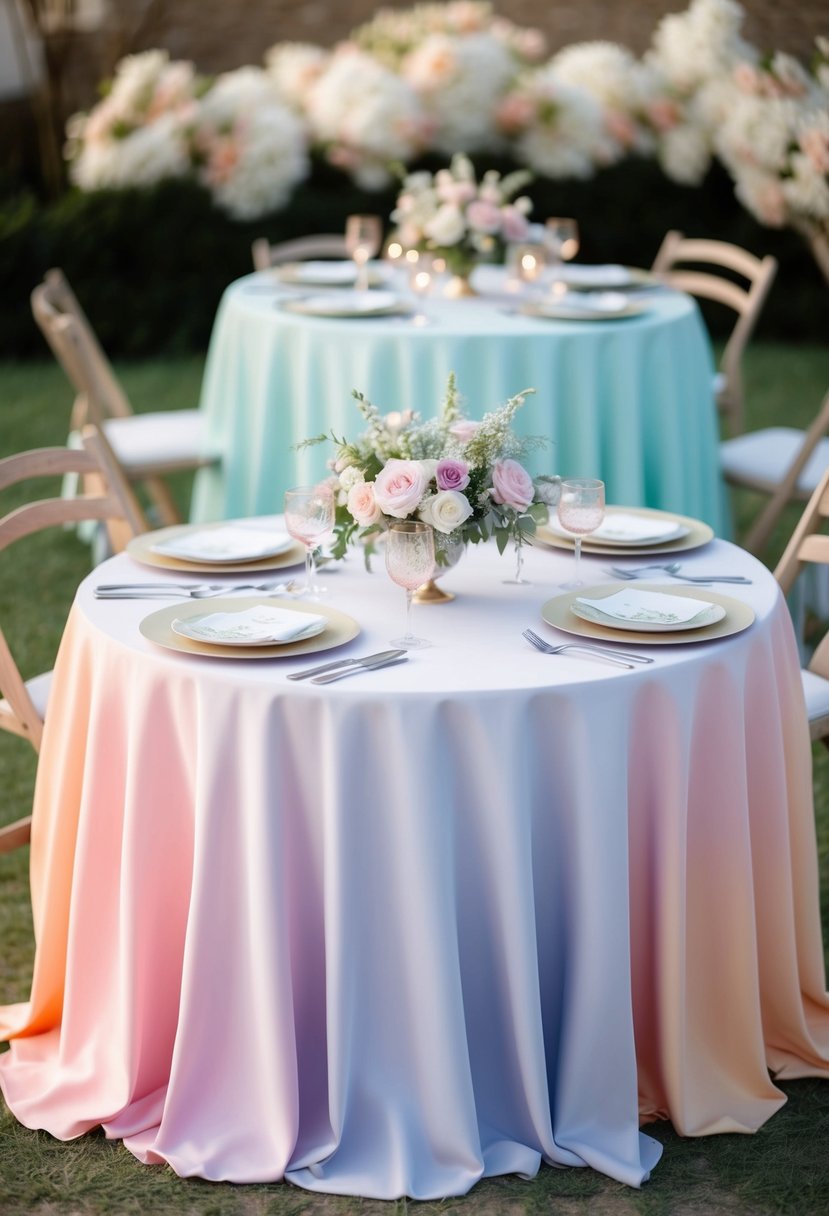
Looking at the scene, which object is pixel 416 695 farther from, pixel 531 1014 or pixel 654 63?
pixel 654 63

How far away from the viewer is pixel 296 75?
30.5 feet

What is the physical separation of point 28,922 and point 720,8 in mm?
4938

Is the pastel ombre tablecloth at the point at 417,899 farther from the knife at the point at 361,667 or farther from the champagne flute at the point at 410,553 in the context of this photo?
the champagne flute at the point at 410,553

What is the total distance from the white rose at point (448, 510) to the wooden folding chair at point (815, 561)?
96 centimetres

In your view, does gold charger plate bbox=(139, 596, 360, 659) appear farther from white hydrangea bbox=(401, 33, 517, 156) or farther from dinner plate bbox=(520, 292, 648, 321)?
white hydrangea bbox=(401, 33, 517, 156)

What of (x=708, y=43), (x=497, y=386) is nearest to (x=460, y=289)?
(x=497, y=386)

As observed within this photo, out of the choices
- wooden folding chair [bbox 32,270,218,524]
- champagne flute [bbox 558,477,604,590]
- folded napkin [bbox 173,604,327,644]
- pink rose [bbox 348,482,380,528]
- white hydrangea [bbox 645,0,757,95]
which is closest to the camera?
folded napkin [bbox 173,604,327,644]

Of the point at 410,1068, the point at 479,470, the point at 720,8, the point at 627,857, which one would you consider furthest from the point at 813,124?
the point at 410,1068

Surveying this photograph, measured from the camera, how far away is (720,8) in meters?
6.47

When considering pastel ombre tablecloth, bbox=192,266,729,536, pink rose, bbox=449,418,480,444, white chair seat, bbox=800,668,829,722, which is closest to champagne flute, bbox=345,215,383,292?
pastel ombre tablecloth, bbox=192,266,729,536

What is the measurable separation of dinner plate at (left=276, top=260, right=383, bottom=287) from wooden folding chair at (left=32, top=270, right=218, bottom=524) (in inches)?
25.4

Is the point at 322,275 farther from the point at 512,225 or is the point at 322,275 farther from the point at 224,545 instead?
the point at 224,545

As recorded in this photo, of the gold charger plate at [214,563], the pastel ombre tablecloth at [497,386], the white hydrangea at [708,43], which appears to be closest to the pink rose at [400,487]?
the gold charger plate at [214,563]

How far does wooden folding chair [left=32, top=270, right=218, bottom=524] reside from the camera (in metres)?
5.08
